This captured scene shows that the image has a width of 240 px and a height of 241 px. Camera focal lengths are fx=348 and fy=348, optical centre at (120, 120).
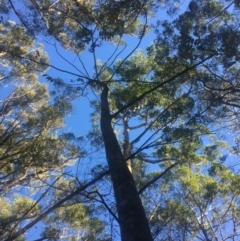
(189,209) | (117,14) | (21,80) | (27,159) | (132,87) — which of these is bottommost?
(189,209)

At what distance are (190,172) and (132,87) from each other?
4.23 metres

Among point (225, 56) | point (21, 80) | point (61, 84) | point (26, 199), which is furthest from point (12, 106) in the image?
point (225, 56)

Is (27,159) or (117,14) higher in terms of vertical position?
(117,14)

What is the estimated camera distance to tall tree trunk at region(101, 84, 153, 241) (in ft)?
10.4

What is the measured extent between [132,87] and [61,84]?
1.93 m

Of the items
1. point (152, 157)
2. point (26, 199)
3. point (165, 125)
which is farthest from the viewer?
point (26, 199)

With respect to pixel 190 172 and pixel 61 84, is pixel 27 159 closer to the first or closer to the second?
pixel 61 84

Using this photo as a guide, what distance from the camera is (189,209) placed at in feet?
38.4

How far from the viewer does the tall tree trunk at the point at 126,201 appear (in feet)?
10.4

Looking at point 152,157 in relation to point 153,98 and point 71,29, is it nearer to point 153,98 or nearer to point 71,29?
point 153,98

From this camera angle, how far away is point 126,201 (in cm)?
362

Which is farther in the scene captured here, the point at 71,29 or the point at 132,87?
the point at 71,29

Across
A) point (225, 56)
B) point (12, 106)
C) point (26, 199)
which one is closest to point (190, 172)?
point (225, 56)

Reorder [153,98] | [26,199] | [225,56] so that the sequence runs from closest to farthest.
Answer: [225,56], [153,98], [26,199]
